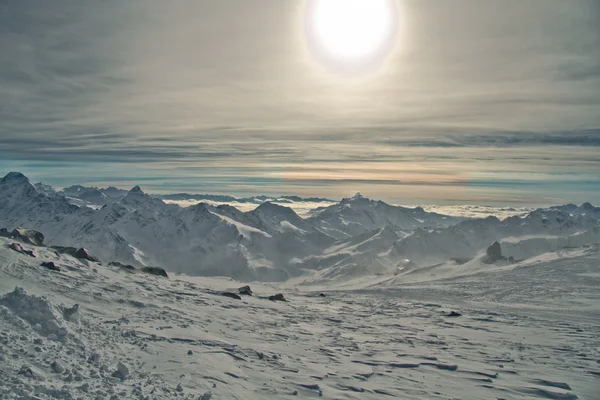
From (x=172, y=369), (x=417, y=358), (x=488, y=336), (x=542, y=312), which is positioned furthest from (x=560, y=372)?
(x=542, y=312)

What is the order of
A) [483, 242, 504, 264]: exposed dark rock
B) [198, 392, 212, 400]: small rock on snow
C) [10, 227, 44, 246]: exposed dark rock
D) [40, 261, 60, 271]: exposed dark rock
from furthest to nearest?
[483, 242, 504, 264]: exposed dark rock → [10, 227, 44, 246]: exposed dark rock → [40, 261, 60, 271]: exposed dark rock → [198, 392, 212, 400]: small rock on snow

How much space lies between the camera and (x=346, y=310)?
128 feet

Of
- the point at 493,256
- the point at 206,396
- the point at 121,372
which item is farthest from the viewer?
the point at 493,256

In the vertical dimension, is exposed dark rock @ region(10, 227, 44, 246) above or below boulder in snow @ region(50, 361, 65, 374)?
below

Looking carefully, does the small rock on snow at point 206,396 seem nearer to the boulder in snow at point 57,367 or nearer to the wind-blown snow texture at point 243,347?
the wind-blown snow texture at point 243,347

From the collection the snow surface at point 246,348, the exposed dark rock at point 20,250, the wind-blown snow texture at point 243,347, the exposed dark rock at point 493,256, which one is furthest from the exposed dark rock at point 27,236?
the exposed dark rock at point 493,256

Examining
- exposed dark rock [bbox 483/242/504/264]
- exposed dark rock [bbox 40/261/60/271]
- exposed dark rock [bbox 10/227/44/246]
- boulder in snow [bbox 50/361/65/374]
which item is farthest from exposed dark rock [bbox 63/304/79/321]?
exposed dark rock [bbox 483/242/504/264]

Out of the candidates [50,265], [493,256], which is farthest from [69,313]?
[493,256]

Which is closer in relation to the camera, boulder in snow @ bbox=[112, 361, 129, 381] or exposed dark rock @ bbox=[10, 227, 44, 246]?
boulder in snow @ bbox=[112, 361, 129, 381]

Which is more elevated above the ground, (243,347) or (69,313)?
(69,313)

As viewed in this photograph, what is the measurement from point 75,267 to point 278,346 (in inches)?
708

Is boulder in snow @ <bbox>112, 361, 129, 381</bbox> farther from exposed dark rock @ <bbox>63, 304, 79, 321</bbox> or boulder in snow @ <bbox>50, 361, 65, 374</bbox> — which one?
exposed dark rock @ <bbox>63, 304, 79, 321</bbox>

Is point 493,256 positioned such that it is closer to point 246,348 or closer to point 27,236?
point 27,236

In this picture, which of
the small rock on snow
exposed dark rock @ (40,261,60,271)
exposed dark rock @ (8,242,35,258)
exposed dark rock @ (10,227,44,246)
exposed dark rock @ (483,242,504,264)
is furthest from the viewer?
exposed dark rock @ (483,242,504,264)
